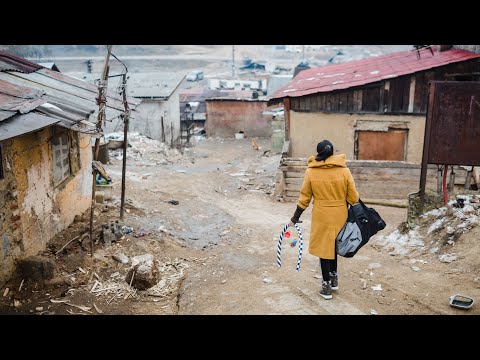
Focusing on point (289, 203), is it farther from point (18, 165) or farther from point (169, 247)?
point (18, 165)

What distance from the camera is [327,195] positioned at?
4.75m

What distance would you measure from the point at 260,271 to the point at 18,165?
11.5 feet

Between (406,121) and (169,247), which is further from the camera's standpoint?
(406,121)

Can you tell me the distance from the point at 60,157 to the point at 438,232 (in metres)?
6.15

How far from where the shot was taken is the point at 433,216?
7070 millimetres

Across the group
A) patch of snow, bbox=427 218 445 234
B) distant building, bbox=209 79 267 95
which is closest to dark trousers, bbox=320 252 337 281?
patch of snow, bbox=427 218 445 234

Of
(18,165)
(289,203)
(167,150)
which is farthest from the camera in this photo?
(167,150)

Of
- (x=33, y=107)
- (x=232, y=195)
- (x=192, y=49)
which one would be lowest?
(x=232, y=195)

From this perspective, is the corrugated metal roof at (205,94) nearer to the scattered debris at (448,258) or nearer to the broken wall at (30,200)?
the broken wall at (30,200)

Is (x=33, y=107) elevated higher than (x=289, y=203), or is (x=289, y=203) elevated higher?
(x=33, y=107)
